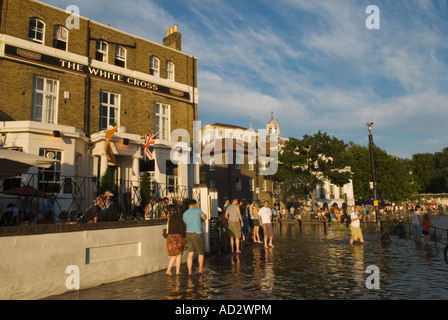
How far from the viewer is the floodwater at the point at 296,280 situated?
677 cm

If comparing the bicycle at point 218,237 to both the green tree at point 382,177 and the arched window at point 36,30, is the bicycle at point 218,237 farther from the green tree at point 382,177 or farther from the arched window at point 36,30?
the green tree at point 382,177

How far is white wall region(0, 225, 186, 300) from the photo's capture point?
21.1 ft

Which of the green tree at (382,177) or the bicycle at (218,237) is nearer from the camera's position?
the bicycle at (218,237)

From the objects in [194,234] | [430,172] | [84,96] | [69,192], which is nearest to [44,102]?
Result: [84,96]

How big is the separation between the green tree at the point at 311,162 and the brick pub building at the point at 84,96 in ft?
82.1

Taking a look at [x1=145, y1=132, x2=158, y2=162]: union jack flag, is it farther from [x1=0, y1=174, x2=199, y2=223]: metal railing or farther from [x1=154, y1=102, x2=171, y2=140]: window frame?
[x1=154, y1=102, x2=171, y2=140]: window frame

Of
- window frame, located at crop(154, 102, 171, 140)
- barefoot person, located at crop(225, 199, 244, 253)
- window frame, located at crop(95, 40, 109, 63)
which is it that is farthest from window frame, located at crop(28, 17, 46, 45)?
barefoot person, located at crop(225, 199, 244, 253)

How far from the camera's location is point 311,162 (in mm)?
46812

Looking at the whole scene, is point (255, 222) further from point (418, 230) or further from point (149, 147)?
point (418, 230)

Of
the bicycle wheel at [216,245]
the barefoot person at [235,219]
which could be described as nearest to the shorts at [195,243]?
the barefoot person at [235,219]

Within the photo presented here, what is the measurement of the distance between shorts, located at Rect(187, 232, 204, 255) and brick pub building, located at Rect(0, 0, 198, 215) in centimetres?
533

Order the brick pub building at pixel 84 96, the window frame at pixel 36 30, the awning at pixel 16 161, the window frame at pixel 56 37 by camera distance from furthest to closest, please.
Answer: the window frame at pixel 56 37 → the window frame at pixel 36 30 → the brick pub building at pixel 84 96 → the awning at pixel 16 161

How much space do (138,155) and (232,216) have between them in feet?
27.8
